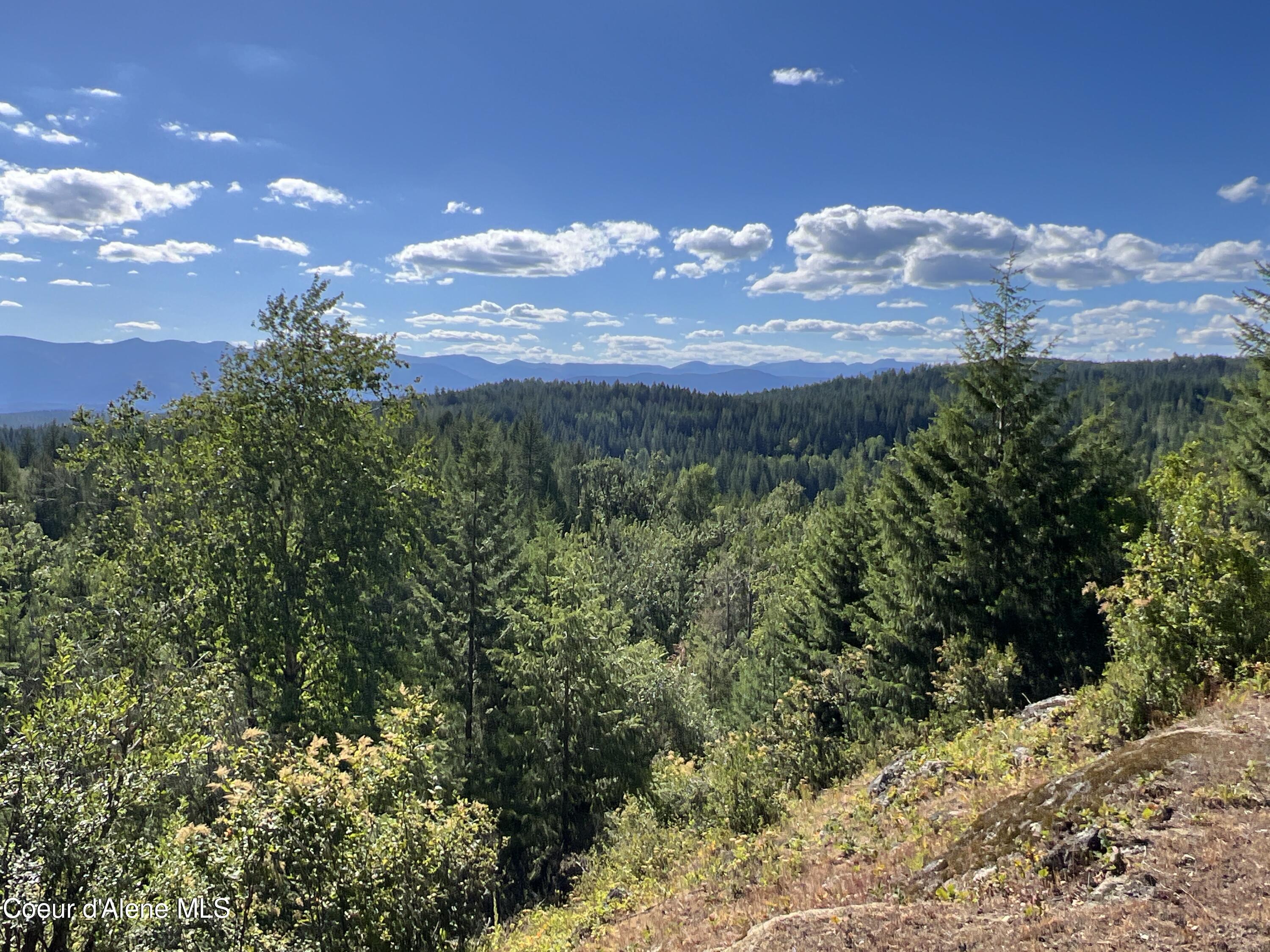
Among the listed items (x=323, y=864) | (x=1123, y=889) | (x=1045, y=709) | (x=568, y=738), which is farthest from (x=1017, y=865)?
(x=568, y=738)

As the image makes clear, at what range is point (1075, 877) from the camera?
495 cm

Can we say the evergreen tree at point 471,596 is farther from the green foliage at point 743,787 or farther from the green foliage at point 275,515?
the green foliage at point 743,787

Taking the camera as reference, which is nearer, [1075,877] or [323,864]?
[1075,877]

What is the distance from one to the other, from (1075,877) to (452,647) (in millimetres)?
17170

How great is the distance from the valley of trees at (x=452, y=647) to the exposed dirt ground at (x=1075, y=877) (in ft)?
5.81

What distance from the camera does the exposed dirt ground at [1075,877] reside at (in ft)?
14.3

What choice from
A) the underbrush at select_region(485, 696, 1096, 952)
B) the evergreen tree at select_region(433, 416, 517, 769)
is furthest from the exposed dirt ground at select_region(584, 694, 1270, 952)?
the evergreen tree at select_region(433, 416, 517, 769)

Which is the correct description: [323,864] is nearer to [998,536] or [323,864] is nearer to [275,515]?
[275,515]

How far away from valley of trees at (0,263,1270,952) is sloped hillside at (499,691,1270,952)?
4.29ft

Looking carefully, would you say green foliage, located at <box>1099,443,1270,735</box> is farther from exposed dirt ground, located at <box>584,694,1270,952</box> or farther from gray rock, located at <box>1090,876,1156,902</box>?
gray rock, located at <box>1090,876,1156,902</box>

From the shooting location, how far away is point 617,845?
37.9 feet

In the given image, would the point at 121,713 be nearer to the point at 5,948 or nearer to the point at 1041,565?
the point at 5,948

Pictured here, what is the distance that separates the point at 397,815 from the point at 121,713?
259cm

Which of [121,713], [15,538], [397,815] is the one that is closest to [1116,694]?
[397,815]
